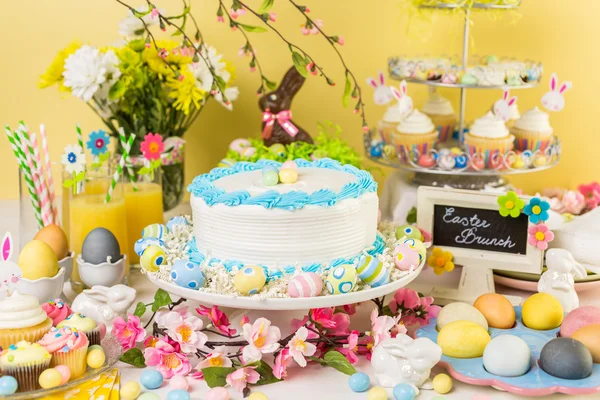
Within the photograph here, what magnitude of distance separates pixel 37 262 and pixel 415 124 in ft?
3.07

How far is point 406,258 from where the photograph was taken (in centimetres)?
137

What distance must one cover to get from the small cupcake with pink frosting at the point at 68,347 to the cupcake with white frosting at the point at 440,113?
1157mm

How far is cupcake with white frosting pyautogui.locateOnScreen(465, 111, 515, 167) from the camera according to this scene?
186 cm

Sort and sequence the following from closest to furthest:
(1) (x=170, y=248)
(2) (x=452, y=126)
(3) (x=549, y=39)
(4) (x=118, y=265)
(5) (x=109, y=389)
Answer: (5) (x=109, y=389)
(1) (x=170, y=248)
(4) (x=118, y=265)
(2) (x=452, y=126)
(3) (x=549, y=39)

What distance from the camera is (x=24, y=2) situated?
2.26m

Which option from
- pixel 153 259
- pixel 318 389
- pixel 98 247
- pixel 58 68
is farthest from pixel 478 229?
pixel 58 68

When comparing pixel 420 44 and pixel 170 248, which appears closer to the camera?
pixel 170 248

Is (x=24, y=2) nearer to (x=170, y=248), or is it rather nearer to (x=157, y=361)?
(x=170, y=248)

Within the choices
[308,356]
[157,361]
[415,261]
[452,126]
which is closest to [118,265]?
[157,361]

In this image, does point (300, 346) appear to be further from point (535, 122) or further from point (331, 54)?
point (331, 54)

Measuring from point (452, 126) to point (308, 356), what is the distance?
98cm

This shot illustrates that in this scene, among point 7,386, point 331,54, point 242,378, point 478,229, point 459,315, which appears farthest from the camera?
point 331,54

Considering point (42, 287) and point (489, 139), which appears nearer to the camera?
point (42, 287)

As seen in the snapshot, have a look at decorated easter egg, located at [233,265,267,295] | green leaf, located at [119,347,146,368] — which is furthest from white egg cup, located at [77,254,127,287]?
decorated easter egg, located at [233,265,267,295]
